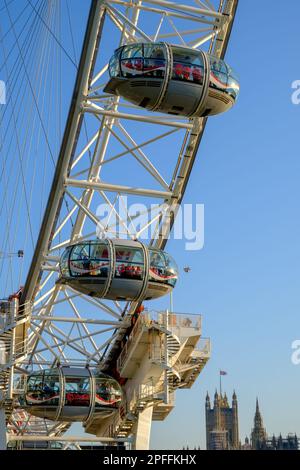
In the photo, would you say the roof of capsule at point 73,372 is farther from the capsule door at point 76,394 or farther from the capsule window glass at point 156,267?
the capsule window glass at point 156,267

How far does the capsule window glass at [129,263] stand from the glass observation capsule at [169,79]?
5.27m

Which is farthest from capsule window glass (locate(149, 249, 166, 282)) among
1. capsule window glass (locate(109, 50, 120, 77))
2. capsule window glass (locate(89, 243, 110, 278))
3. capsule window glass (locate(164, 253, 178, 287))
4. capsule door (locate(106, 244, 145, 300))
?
capsule window glass (locate(109, 50, 120, 77))

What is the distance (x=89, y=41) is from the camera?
37281mm

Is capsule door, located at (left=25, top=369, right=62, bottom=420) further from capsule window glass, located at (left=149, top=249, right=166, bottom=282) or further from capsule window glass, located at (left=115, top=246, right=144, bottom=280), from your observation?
capsule window glass, located at (left=115, top=246, right=144, bottom=280)

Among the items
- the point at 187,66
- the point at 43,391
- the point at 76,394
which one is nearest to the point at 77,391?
A: the point at 76,394

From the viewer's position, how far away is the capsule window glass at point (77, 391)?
4306cm

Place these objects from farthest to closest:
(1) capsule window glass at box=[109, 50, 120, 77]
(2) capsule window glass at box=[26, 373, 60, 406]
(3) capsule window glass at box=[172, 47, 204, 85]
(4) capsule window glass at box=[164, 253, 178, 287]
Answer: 1. (2) capsule window glass at box=[26, 373, 60, 406]
2. (4) capsule window glass at box=[164, 253, 178, 287]
3. (3) capsule window glass at box=[172, 47, 204, 85]
4. (1) capsule window glass at box=[109, 50, 120, 77]

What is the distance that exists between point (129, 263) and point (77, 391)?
8.45 metres

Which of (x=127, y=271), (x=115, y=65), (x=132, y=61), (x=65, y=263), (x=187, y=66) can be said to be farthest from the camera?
(x=65, y=263)

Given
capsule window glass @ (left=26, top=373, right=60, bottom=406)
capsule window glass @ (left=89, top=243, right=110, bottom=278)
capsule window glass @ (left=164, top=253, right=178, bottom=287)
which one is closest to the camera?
capsule window glass @ (left=89, top=243, right=110, bottom=278)

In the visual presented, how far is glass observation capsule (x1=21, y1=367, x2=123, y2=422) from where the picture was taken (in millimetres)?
42812

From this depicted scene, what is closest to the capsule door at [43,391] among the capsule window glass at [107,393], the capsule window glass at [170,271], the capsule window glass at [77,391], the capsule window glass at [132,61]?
the capsule window glass at [77,391]

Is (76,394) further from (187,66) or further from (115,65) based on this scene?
(187,66)

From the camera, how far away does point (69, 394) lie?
43.0m
